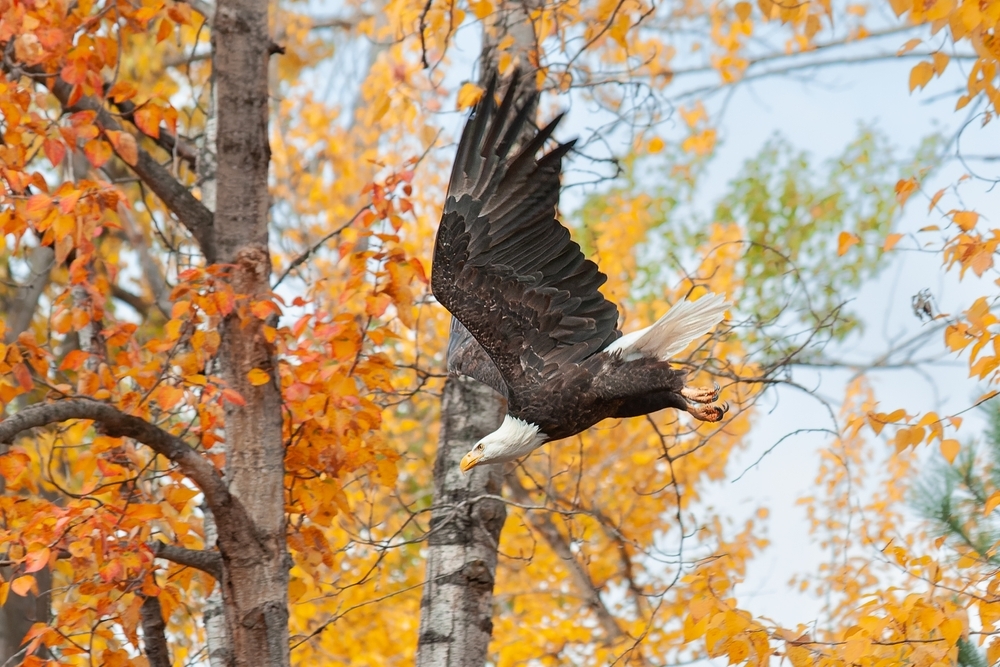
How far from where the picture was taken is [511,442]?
3.79m

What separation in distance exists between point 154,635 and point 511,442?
54.8 inches

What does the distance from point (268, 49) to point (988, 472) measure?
3.17 meters

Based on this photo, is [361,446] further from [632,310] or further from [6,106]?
[632,310]

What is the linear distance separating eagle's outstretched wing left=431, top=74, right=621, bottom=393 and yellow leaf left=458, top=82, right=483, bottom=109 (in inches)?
31.4

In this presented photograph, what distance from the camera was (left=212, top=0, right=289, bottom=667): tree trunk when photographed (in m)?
3.63

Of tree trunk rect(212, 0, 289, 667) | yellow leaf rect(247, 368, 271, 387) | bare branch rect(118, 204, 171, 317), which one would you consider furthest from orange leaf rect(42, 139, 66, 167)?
bare branch rect(118, 204, 171, 317)

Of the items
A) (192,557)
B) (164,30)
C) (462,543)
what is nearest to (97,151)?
(164,30)

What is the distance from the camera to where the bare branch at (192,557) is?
11.6 feet

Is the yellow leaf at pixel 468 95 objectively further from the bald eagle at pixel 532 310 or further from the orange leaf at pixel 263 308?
the orange leaf at pixel 263 308

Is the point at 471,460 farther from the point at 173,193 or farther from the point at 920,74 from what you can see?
the point at 920,74

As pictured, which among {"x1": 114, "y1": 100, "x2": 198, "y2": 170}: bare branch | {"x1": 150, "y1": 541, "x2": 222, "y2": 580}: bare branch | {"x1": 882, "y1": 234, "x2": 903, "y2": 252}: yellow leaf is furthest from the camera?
{"x1": 114, "y1": 100, "x2": 198, "y2": 170}: bare branch

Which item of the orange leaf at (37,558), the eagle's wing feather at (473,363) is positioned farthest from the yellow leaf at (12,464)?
the eagle's wing feather at (473,363)

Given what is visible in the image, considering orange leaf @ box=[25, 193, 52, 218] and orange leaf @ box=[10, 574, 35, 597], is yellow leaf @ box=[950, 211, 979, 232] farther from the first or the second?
orange leaf @ box=[10, 574, 35, 597]

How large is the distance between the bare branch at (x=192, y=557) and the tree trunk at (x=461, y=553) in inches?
30.8
